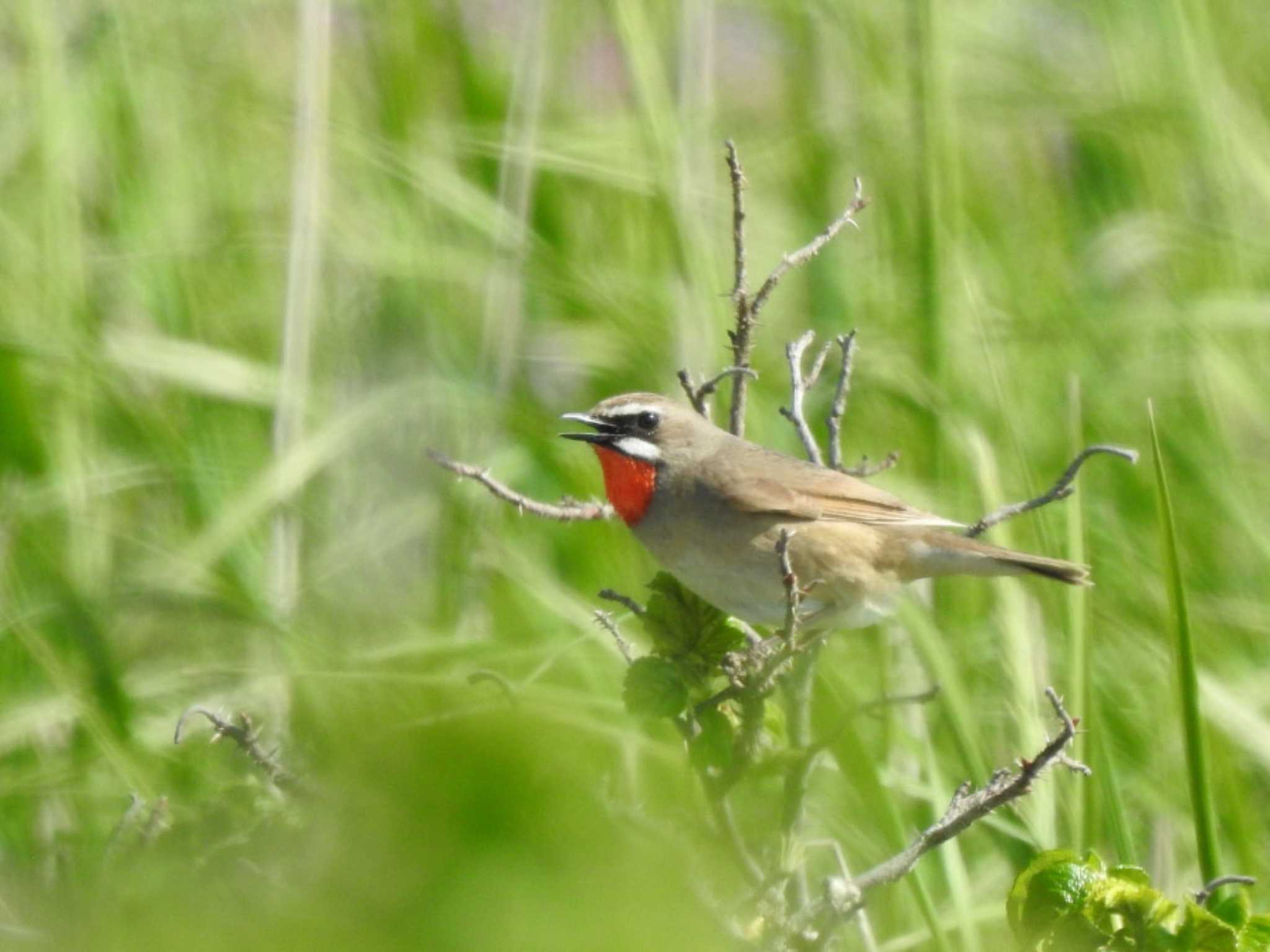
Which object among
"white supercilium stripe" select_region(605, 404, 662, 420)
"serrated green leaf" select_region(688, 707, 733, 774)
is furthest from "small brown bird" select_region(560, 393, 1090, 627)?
"serrated green leaf" select_region(688, 707, 733, 774)

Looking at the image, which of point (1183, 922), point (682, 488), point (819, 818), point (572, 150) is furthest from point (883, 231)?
point (1183, 922)

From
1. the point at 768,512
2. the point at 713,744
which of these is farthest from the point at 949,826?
the point at 768,512

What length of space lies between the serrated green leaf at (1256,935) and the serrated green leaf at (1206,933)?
2.2 inches

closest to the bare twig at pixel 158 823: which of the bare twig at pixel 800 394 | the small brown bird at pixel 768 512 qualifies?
the bare twig at pixel 800 394

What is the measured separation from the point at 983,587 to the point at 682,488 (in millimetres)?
776

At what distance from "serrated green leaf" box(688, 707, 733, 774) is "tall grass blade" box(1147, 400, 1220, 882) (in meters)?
0.44

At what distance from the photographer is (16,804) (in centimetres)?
214

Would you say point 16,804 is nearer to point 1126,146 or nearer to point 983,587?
point 983,587

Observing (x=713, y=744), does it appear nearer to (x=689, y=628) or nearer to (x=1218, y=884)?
(x=689, y=628)

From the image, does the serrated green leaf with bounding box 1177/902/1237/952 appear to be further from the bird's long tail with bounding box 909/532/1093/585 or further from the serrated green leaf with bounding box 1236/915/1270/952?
the bird's long tail with bounding box 909/532/1093/585

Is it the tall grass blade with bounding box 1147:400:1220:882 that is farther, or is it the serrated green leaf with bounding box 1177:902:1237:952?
the tall grass blade with bounding box 1147:400:1220:882

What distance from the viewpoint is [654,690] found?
1.36 metres

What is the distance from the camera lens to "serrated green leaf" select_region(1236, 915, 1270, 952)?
107 centimetres

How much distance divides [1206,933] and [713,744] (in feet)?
1.63
